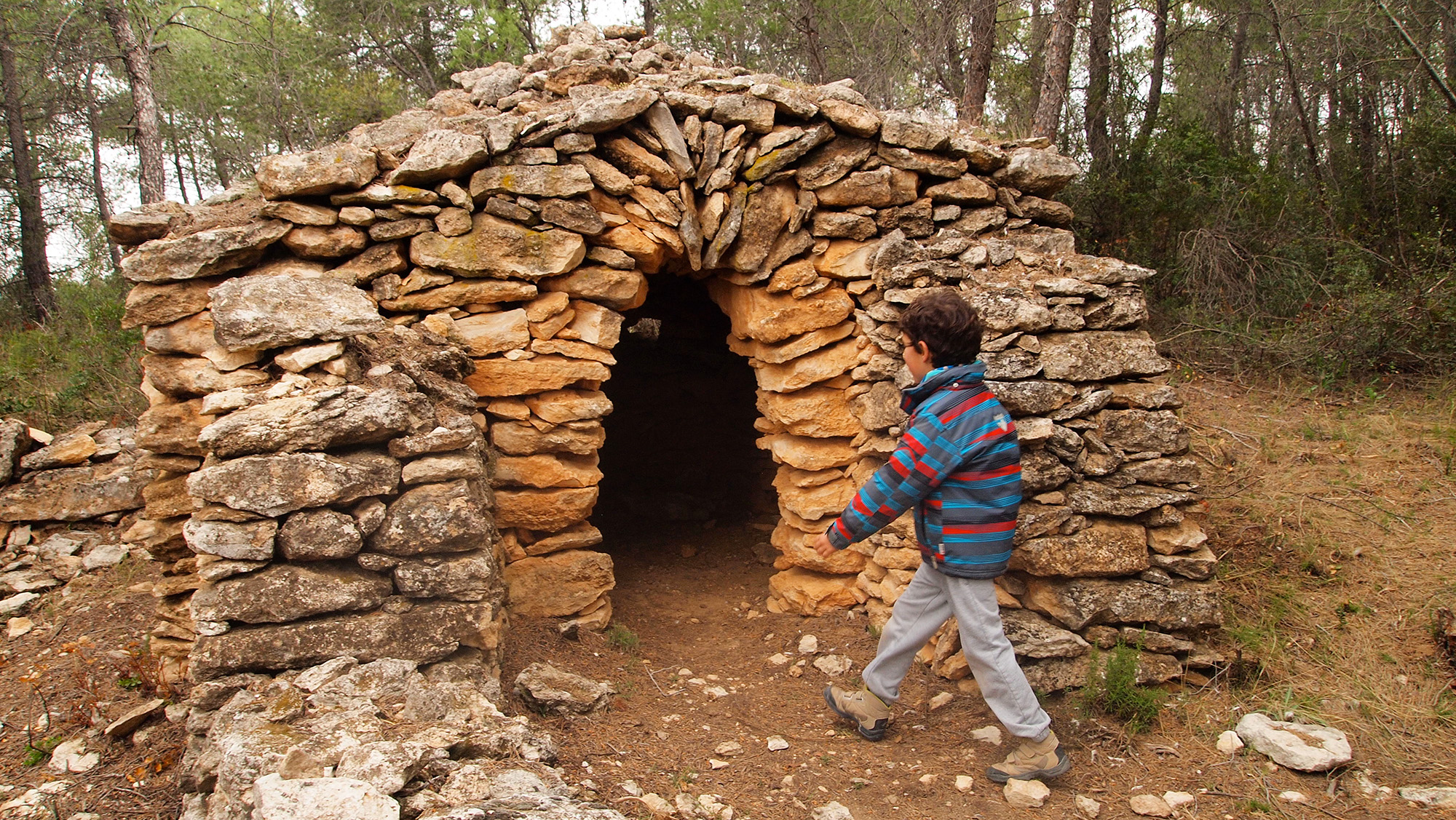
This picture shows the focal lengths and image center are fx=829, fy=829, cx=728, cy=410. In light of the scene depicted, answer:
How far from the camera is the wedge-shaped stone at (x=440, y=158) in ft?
12.3

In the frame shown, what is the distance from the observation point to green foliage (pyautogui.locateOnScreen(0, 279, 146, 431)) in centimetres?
579

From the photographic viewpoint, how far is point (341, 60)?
10180 millimetres

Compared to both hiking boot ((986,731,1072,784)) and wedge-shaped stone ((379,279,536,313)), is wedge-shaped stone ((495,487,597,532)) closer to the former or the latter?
wedge-shaped stone ((379,279,536,313))

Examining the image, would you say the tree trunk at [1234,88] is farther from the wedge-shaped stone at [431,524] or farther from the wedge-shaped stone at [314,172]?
the wedge-shaped stone at [431,524]

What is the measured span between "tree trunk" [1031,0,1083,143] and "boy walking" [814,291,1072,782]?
423cm

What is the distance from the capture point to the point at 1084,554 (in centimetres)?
336

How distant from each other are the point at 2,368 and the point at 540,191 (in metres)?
5.13

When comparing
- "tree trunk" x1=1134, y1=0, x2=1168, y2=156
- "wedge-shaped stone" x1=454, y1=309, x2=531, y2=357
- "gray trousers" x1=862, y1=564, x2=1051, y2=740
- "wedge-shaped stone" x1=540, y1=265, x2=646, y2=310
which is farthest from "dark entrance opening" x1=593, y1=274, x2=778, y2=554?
"tree trunk" x1=1134, y1=0, x2=1168, y2=156

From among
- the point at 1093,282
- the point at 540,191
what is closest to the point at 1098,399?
the point at 1093,282

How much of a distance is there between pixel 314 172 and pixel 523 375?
125 cm

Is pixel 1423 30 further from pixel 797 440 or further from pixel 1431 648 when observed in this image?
pixel 797 440

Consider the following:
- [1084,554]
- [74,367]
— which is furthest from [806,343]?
[74,367]

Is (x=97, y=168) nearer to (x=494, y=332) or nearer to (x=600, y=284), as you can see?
(x=494, y=332)

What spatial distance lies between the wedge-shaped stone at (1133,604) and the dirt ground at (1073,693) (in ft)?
0.88
